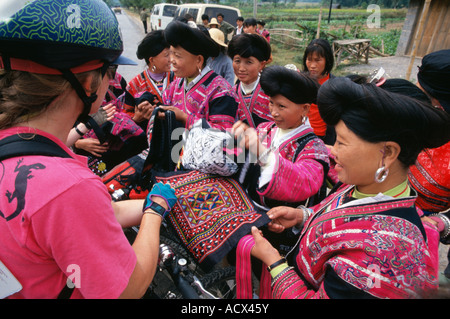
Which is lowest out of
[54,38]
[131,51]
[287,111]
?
[131,51]

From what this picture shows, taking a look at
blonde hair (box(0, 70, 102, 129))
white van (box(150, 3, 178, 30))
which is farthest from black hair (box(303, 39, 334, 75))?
white van (box(150, 3, 178, 30))

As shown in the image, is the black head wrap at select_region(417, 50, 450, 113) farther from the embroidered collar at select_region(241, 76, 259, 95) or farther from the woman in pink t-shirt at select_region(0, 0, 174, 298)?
Answer: the woman in pink t-shirt at select_region(0, 0, 174, 298)

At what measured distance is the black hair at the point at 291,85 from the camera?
1.90m

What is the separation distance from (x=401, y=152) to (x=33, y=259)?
4.90 feet

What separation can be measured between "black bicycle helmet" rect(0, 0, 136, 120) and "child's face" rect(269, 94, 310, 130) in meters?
1.21

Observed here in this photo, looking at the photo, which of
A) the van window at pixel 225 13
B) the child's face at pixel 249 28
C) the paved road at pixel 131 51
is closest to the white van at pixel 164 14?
the paved road at pixel 131 51

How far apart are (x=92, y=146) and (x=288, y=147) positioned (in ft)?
5.82

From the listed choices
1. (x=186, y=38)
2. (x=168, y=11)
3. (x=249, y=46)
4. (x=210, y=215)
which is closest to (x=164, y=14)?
(x=168, y=11)

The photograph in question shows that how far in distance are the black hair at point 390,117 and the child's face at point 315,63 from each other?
9.13ft

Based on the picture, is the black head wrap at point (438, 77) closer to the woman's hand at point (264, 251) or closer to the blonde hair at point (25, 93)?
the woman's hand at point (264, 251)

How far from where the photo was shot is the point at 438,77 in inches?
70.5

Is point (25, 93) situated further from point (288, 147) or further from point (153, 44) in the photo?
point (153, 44)

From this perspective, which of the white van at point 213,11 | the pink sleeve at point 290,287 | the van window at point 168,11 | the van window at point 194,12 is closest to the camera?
the pink sleeve at point 290,287

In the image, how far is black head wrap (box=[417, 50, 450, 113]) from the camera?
176 centimetres
